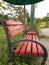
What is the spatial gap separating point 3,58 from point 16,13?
42.7ft

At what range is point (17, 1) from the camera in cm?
873

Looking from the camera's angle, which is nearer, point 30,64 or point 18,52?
point 18,52

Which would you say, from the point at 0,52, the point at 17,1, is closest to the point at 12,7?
the point at 17,1

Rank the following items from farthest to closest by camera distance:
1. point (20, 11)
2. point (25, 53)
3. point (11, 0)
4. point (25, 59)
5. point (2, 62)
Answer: point (20, 11)
point (11, 0)
point (25, 59)
point (2, 62)
point (25, 53)

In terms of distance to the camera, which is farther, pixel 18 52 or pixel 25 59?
pixel 25 59

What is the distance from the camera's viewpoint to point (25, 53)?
402 centimetres

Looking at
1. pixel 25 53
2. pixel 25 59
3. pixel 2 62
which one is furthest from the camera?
pixel 25 59

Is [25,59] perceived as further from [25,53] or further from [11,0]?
[11,0]

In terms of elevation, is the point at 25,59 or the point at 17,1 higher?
the point at 17,1

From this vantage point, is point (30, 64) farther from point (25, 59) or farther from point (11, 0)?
point (11, 0)

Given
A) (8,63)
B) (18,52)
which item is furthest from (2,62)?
(18,52)

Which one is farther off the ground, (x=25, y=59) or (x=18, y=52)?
(x=18, y=52)

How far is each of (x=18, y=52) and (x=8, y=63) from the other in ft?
0.99

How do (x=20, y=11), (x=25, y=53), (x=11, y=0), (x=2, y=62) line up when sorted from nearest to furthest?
(x=25, y=53) < (x=2, y=62) < (x=11, y=0) < (x=20, y=11)
